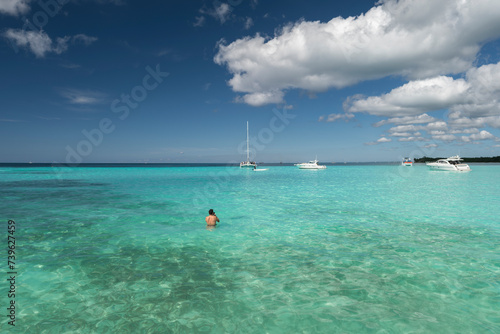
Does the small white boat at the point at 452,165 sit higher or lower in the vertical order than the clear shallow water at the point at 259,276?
higher

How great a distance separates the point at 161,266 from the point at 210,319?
386 centimetres

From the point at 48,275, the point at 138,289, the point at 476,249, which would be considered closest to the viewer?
the point at 138,289

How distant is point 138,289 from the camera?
25.0 ft

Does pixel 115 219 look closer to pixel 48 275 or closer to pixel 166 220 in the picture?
pixel 166 220

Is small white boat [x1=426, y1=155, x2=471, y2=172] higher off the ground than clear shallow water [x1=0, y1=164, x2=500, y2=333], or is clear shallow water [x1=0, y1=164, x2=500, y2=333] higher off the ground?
small white boat [x1=426, y1=155, x2=471, y2=172]

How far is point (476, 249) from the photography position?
1113cm

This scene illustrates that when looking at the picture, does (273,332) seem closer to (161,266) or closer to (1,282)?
(161,266)

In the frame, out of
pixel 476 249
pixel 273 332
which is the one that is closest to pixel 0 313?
pixel 273 332

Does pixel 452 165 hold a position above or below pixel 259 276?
above

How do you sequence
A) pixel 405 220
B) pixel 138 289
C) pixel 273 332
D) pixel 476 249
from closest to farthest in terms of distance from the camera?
pixel 273 332
pixel 138 289
pixel 476 249
pixel 405 220

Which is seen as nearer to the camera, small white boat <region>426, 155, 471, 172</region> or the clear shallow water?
the clear shallow water

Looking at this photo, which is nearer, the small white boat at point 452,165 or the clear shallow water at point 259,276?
the clear shallow water at point 259,276

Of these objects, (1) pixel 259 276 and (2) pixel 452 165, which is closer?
(1) pixel 259 276

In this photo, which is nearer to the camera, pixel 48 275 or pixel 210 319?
pixel 210 319
